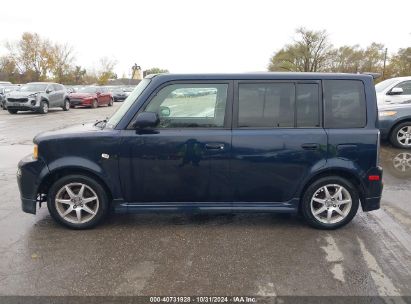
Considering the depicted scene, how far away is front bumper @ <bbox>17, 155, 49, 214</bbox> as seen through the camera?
391 centimetres

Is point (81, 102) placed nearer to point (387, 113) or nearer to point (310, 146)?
point (387, 113)

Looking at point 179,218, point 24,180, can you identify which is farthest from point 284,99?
point 24,180

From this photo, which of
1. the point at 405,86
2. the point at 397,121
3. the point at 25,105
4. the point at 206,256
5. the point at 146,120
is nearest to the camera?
the point at 206,256

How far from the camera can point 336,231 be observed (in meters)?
4.12

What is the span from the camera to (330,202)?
161 inches

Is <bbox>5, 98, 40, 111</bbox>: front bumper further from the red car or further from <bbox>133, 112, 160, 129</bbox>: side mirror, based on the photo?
<bbox>133, 112, 160, 129</bbox>: side mirror

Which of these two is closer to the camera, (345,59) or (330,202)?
(330,202)

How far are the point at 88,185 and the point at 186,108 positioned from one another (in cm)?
142

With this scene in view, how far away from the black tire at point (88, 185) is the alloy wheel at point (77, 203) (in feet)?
0.08

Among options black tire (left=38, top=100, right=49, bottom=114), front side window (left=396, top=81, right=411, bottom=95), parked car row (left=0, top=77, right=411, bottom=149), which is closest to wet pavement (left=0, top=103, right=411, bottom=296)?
parked car row (left=0, top=77, right=411, bottom=149)

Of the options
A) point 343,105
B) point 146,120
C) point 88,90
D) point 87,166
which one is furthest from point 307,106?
point 88,90

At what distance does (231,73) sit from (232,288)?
2.31 m

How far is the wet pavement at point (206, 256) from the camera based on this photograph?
295 cm

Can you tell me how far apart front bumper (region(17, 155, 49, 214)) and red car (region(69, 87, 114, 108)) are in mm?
21581
